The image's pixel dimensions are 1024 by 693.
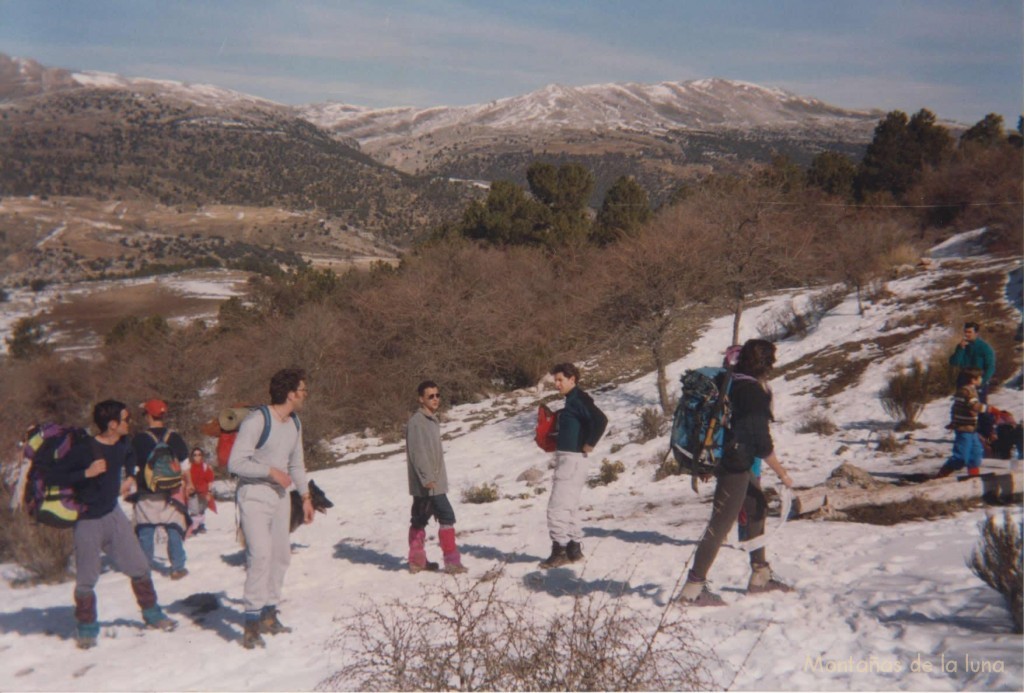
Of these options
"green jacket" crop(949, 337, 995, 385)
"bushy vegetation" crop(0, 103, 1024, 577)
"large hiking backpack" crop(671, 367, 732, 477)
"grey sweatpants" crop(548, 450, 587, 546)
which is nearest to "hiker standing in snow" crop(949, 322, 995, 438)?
"green jacket" crop(949, 337, 995, 385)

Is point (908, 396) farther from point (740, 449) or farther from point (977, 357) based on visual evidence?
point (740, 449)

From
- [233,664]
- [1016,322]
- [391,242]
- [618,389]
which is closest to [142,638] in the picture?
[233,664]

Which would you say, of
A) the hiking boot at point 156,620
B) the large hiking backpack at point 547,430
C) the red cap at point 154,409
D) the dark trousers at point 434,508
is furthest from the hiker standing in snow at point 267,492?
the red cap at point 154,409

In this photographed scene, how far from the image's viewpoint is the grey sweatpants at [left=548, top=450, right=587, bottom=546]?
20.6 feet

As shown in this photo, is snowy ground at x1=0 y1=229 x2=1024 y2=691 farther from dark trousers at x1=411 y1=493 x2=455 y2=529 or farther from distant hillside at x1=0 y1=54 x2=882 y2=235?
distant hillside at x1=0 y1=54 x2=882 y2=235

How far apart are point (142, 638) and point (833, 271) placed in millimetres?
24215

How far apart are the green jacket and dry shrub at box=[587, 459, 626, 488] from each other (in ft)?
15.1

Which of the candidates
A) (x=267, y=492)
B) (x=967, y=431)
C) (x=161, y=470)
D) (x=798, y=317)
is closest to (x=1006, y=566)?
(x=967, y=431)

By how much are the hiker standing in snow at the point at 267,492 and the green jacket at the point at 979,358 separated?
7.17m

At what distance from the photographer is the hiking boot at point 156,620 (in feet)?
18.3

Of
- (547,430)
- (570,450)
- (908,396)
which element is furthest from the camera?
(908,396)

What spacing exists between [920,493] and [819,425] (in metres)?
4.08

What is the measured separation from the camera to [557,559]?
653 centimetres

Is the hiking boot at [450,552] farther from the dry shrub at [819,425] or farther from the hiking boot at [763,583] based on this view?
the dry shrub at [819,425]
